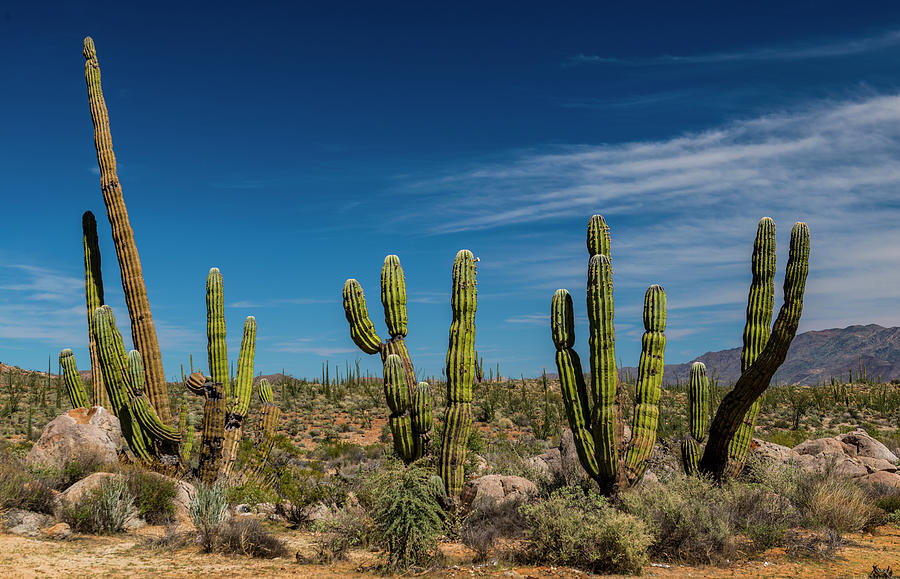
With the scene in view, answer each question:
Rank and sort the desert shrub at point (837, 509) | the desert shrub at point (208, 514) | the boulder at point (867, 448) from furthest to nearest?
the boulder at point (867, 448) < the desert shrub at point (837, 509) < the desert shrub at point (208, 514)

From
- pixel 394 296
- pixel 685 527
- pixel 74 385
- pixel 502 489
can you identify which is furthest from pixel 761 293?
pixel 74 385

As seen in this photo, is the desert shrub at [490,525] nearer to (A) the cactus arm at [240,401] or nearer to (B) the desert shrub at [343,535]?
(B) the desert shrub at [343,535]

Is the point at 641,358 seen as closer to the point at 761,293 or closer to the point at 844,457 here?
the point at 761,293

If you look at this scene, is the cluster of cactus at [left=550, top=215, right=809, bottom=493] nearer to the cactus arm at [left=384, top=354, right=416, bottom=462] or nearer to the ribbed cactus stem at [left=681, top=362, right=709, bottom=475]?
the ribbed cactus stem at [left=681, top=362, right=709, bottom=475]

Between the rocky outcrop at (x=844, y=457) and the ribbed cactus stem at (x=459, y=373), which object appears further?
the rocky outcrop at (x=844, y=457)

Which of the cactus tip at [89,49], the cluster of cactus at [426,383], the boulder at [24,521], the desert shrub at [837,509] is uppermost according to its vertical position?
the cactus tip at [89,49]

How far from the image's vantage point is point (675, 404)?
41.1m

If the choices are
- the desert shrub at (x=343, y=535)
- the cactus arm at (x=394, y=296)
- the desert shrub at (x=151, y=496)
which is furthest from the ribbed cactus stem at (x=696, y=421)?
the desert shrub at (x=151, y=496)

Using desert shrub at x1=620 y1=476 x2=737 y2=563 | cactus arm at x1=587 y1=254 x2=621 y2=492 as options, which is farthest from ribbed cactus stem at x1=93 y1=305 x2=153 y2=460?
desert shrub at x1=620 y1=476 x2=737 y2=563

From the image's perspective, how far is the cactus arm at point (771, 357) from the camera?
44.7 ft

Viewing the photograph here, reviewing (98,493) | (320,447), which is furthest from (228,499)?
(320,447)

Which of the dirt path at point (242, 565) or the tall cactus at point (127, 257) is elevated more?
the tall cactus at point (127, 257)

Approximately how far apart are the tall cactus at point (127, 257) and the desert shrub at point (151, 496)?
2689 millimetres

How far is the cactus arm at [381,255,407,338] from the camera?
13.8 m
